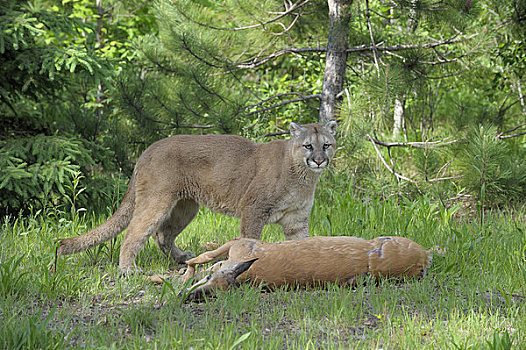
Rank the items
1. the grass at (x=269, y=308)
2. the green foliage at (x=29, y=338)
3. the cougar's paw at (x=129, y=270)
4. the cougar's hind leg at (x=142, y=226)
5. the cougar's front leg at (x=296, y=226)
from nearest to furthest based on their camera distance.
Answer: the green foliage at (x=29, y=338) → the grass at (x=269, y=308) → the cougar's paw at (x=129, y=270) → the cougar's hind leg at (x=142, y=226) → the cougar's front leg at (x=296, y=226)

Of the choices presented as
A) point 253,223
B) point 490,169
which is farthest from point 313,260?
point 490,169

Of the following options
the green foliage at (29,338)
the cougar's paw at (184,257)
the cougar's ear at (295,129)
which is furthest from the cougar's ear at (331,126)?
the green foliage at (29,338)

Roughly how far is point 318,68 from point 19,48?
17.6ft

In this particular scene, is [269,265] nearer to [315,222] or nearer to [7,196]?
[315,222]

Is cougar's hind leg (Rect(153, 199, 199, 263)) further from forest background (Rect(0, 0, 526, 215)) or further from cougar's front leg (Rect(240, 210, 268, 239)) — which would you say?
forest background (Rect(0, 0, 526, 215))

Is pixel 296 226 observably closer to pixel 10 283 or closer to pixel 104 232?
pixel 104 232

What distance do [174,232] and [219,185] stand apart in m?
0.62

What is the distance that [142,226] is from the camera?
15.9ft

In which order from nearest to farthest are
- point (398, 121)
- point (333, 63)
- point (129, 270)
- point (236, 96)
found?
point (129, 270)
point (333, 63)
point (236, 96)
point (398, 121)

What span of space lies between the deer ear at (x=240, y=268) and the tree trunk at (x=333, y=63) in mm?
3542

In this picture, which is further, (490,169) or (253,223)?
(490,169)

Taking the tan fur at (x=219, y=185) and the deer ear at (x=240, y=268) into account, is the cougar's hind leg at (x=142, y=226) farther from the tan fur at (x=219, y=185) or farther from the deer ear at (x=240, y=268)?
the deer ear at (x=240, y=268)

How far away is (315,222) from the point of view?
6.10 metres

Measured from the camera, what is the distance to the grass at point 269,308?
9.89 ft
